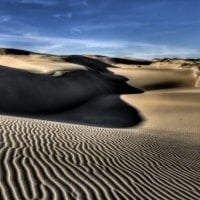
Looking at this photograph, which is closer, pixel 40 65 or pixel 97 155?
pixel 97 155

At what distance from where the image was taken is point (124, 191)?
24.5 ft

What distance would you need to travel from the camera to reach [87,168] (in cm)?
854

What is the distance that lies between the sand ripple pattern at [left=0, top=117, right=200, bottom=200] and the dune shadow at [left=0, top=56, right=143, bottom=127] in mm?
9449

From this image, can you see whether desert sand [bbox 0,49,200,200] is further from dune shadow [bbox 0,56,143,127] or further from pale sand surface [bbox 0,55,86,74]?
pale sand surface [bbox 0,55,86,74]

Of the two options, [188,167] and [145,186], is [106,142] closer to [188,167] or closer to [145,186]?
[188,167]

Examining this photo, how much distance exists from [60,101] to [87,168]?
21274 millimetres

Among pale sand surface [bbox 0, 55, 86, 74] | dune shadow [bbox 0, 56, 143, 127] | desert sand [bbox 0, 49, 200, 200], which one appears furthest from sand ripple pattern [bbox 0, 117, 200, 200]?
pale sand surface [bbox 0, 55, 86, 74]

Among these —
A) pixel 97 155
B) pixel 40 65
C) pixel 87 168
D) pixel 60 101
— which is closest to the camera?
pixel 87 168

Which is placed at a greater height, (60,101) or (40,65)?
(40,65)

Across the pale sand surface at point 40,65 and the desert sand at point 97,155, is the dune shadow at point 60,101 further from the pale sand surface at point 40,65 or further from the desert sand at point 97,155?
the pale sand surface at point 40,65

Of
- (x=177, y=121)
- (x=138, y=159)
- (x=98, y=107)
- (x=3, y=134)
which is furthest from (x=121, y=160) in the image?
(x=98, y=107)

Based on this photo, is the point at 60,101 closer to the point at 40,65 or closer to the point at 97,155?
the point at 40,65

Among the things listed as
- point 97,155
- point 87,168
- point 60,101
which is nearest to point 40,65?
point 60,101

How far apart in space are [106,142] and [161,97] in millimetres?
19573
